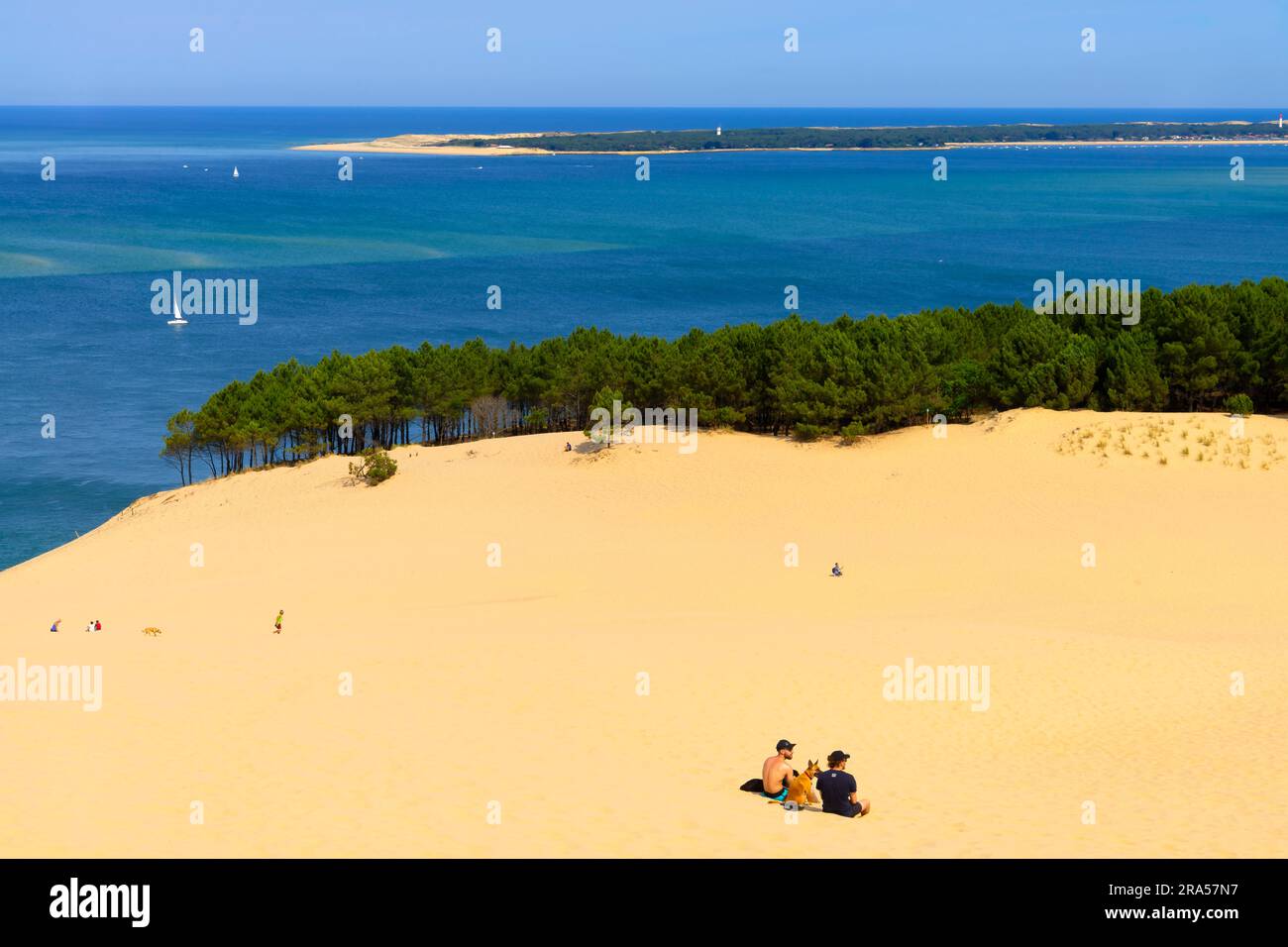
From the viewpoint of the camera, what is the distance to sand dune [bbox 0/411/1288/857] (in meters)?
15.4

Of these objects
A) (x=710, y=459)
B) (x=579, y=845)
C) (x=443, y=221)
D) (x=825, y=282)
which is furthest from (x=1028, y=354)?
(x=443, y=221)

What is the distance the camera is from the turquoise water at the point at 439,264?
2625 inches

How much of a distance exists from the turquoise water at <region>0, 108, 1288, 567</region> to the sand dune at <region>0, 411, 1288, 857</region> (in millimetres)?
16577

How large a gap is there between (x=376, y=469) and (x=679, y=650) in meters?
22.9

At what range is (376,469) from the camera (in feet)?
147

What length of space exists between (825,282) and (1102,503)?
73.6m

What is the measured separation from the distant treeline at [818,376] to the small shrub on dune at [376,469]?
5004mm
